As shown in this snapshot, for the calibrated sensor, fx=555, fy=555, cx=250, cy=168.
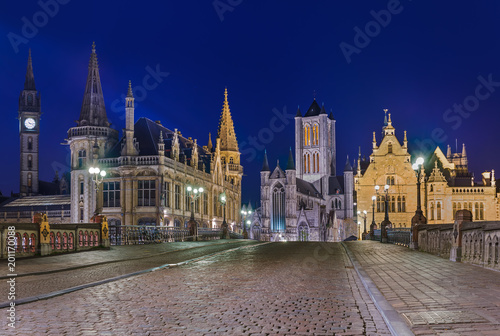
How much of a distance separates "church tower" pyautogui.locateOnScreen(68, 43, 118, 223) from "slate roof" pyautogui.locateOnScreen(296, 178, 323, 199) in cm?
4682

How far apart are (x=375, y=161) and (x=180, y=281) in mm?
70492

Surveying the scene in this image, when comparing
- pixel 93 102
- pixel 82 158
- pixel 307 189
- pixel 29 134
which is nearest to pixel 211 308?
pixel 82 158

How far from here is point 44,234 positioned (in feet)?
66.6

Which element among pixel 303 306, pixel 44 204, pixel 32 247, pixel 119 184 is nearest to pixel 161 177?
pixel 119 184

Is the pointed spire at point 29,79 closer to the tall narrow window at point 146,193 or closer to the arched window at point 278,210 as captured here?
the arched window at point 278,210

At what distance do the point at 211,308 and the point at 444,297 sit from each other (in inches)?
151

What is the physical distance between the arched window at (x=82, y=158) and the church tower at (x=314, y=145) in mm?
65764

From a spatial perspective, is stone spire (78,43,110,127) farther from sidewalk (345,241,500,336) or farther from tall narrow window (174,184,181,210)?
sidewalk (345,241,500,336)

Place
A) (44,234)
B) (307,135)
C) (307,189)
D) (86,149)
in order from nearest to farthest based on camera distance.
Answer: (44,234) → (86,149) → (307,189) → (307,135)

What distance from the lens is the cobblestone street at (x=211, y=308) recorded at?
7258 millimetres

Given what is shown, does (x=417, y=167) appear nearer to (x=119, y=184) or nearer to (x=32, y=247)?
(x=32, y=247)

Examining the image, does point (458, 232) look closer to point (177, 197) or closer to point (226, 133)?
point (177, 197)

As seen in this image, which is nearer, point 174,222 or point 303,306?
point 303,306

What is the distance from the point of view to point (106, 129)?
206 feet
